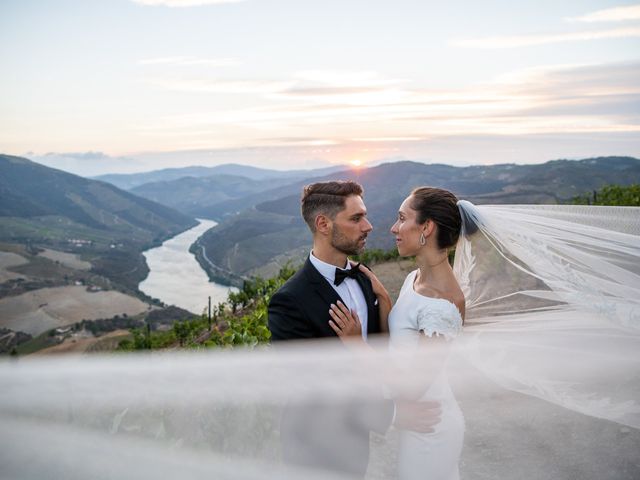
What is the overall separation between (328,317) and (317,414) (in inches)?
18.7

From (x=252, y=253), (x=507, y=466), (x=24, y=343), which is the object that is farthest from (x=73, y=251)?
(x=507, y=466)

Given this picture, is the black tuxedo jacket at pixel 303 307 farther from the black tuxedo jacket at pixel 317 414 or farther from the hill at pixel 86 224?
the hill at pixel 86 224

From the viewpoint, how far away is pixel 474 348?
122 inches

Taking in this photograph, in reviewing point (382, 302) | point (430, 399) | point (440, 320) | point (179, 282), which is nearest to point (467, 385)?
point (430, 399)

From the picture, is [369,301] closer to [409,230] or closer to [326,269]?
[326,269]

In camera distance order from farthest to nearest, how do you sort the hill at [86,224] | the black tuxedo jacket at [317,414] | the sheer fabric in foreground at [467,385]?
the hill at [86,224] < the black tuxedo jacket at [317,414] < the sheer fabric in foreground at [467,385]

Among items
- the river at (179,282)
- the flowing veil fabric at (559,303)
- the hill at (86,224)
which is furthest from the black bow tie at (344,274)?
the hill at (86,224)

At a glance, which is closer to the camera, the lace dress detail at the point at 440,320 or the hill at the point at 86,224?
the lace dress detail at the point at 440,320

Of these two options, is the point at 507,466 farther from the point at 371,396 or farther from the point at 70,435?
the point at 70,435

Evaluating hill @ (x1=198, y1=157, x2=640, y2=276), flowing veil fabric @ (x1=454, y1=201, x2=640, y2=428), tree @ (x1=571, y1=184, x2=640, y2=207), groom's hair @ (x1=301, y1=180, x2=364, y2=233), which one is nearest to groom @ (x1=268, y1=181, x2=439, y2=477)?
groom's hair @ (x1=301, y1=180, x2=364, y2=233)

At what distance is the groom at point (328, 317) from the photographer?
2414 mm

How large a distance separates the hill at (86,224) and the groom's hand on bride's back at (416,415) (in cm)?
10738

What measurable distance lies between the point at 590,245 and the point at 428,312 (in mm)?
1218

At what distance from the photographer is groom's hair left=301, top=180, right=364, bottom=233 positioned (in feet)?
9.07
